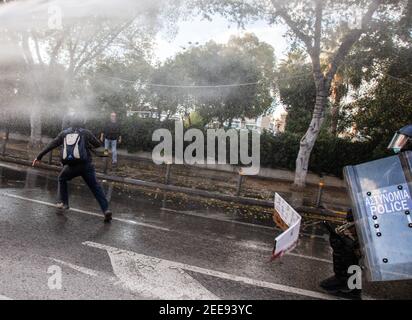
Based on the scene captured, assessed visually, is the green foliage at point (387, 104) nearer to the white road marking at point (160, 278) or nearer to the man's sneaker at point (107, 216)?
the man's sneaker at point (107, 216)

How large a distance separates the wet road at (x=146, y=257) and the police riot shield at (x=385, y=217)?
2.79 feet

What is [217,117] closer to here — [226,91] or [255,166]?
[226,91]

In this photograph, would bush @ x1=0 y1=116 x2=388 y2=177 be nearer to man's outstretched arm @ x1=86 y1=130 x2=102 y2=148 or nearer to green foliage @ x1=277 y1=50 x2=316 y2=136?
green foliage @ x1=277 y1=50 x2=316 y2=136

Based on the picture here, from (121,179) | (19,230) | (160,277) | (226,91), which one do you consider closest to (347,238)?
(160,277)

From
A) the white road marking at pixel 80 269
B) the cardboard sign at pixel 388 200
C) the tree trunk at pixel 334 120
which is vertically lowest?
the white road marking at pixel 80 269

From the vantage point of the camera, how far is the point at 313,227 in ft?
25.5

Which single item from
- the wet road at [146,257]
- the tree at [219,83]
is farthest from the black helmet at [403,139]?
the tree at [219,83]

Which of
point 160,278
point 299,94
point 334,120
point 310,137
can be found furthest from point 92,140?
point 299,94

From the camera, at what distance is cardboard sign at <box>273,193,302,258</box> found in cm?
388

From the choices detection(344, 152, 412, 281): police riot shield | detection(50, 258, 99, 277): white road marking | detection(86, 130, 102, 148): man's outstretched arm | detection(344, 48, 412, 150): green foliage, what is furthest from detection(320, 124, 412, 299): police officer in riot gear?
detection(344, 48, 412, 150): green foliage

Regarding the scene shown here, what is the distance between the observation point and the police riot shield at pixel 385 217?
11.6ft
